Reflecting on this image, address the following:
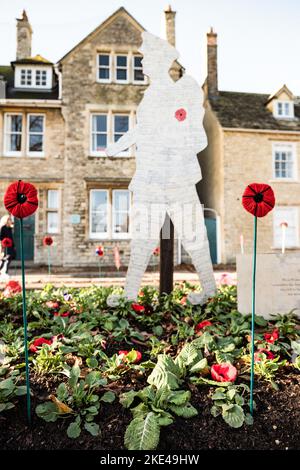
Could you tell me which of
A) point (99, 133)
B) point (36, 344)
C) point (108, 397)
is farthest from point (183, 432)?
point (99, 133)

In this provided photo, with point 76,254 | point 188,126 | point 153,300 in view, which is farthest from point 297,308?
point 76,254

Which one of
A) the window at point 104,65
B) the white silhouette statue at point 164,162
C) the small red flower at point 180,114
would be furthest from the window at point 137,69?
the small red flower at point 180,114

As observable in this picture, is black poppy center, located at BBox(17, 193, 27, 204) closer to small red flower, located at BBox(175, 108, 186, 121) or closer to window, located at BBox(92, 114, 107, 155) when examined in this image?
small red flower, located at BBox(175, 108, 186, 121)

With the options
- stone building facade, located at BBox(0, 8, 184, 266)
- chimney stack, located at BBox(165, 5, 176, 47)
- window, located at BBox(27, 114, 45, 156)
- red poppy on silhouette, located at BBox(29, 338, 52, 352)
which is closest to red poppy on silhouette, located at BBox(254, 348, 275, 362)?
red poppy on silhouette, located at BBox(29, 338, 52, 352)

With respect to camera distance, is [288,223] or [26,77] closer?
[26,77]

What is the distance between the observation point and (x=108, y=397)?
1829mm

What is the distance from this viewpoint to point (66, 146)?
13.5m

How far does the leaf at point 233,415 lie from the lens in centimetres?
169

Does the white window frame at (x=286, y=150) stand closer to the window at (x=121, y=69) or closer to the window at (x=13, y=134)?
the window at (x=121, y=69)

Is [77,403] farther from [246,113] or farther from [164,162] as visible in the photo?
[246,113]

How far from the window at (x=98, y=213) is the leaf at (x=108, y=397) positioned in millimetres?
11999

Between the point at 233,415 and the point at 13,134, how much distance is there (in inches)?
583

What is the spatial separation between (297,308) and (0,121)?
46.9ft
